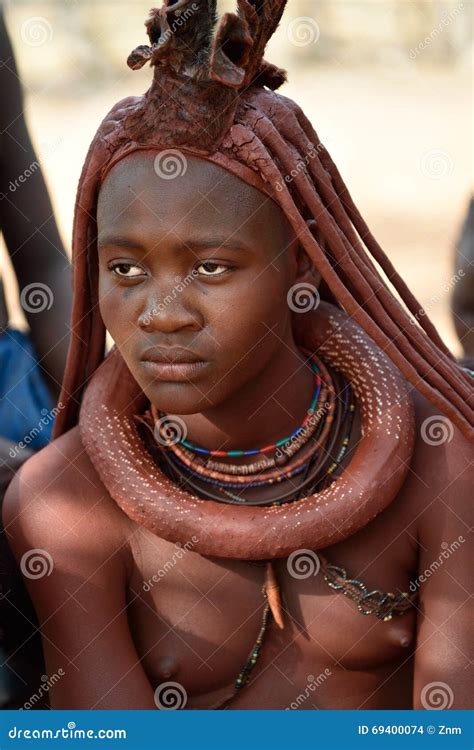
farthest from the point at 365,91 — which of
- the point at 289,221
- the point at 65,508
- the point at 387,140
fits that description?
the point at 65,508

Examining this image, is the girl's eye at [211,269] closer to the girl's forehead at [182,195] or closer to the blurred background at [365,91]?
the girl's forehead at [182,195]

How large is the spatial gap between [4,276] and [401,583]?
200 centimetres

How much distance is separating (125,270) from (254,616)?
789 millimetres

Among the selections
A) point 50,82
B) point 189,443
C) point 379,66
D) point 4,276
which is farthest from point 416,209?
point 189,443

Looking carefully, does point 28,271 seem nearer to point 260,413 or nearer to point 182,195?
point 260,413

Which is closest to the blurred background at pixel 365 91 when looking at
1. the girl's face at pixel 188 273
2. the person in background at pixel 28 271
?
the person in background at pixel 28 271

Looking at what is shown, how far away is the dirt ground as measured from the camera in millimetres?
6992

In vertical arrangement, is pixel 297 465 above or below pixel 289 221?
below

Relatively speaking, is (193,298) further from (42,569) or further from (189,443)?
(42,569)

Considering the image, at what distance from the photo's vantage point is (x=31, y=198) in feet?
12.0

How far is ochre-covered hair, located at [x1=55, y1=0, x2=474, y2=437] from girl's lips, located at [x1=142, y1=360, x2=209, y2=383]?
315 millimetres

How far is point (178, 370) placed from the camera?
93.0 inches

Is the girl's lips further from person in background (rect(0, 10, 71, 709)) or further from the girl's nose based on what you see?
person in background (rect(0, 10, 71, 709))

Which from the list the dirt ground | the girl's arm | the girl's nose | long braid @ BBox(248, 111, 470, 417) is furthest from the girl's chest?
the dirt ground
